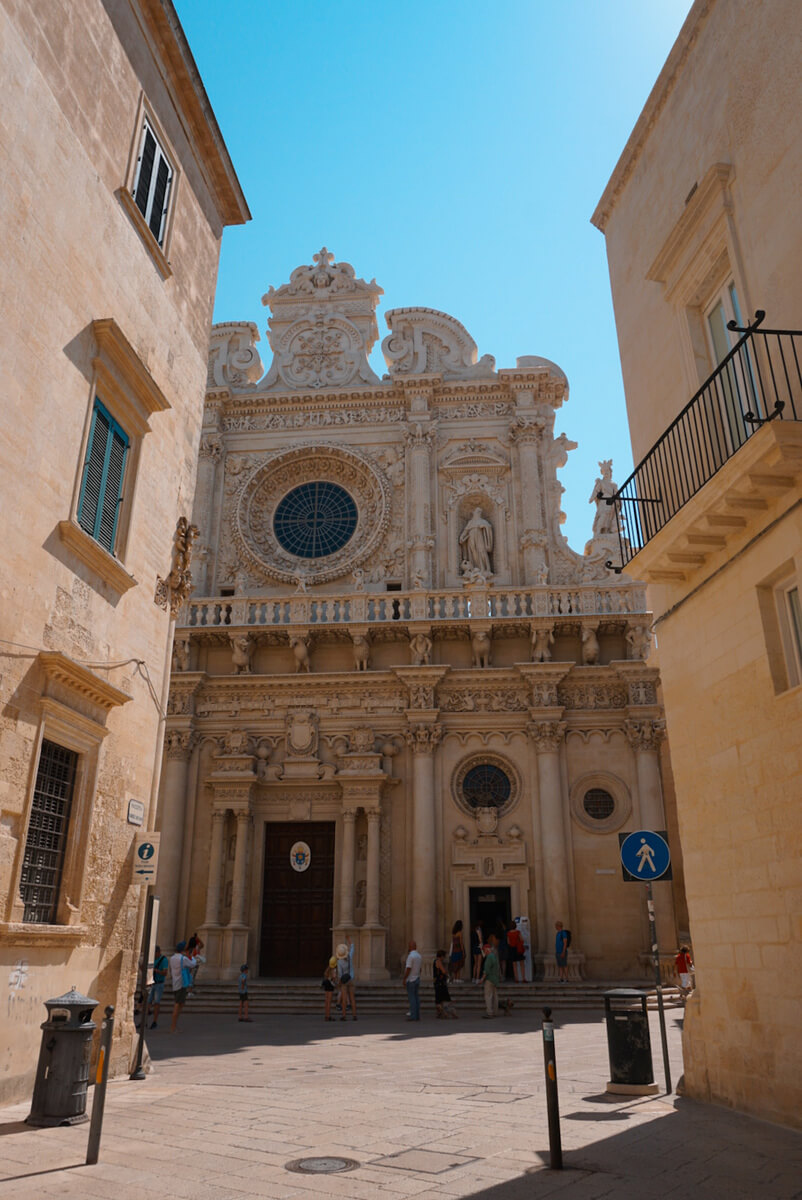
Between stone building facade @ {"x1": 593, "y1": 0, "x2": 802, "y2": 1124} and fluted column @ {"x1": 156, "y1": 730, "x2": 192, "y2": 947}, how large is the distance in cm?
1532

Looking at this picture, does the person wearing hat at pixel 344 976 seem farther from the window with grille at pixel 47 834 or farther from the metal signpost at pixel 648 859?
the metal signpost at pixel 648 859

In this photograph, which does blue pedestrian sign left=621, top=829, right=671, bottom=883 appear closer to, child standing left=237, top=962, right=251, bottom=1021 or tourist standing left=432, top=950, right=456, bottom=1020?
tourist standing left=432, top=950, right=456, bottom=1020

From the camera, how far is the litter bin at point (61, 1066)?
22.7ft

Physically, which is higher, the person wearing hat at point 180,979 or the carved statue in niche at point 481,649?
the carved statue in niche at point 481,649

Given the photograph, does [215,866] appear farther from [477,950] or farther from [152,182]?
[152,182]

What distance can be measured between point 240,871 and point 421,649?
693 centimetres

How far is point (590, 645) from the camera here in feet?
75.4

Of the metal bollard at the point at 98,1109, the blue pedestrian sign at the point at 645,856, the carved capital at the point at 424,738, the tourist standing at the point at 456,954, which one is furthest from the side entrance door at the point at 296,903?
the metal bollard at the point at 98,1109

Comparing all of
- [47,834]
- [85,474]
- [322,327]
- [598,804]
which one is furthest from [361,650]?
[47,834]

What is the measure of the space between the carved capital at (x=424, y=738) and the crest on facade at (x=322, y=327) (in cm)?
1119

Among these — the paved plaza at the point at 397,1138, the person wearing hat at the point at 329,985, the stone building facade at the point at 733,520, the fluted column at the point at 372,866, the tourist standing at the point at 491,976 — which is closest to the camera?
the paved plaza at the point at 397,1138

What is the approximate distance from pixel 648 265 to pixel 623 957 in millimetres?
15967

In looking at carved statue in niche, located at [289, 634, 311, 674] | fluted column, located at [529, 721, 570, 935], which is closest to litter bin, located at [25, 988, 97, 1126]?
→ fluted column, located at [529, 721, 570, 935]

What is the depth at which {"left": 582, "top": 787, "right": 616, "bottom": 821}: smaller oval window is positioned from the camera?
870 inches
